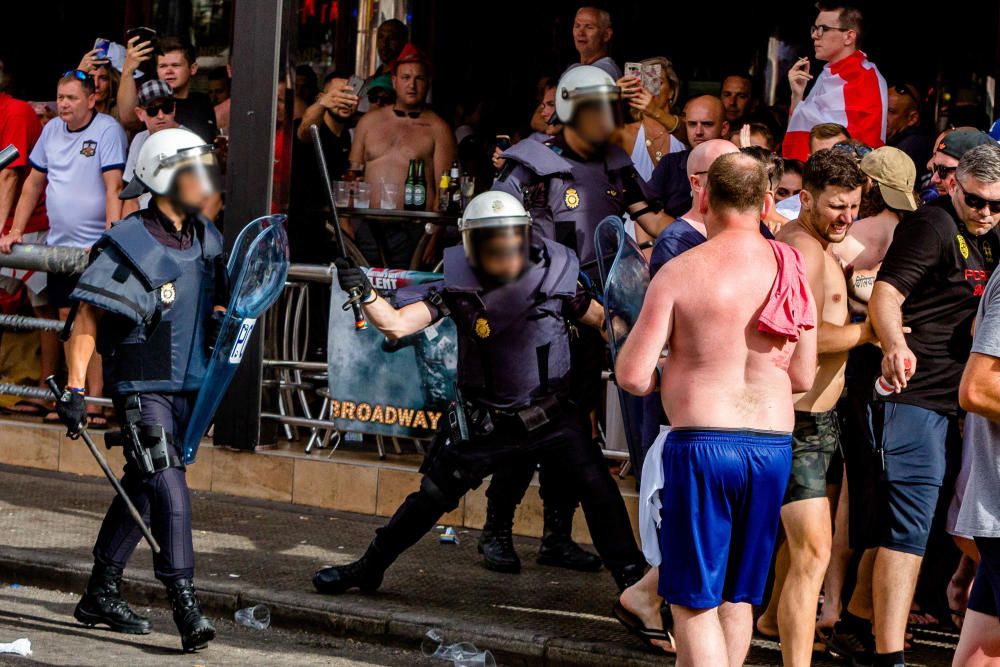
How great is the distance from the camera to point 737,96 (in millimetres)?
A: 9812

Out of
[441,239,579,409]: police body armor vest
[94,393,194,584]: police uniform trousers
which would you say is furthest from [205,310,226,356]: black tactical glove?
[441,239,579,409]: police body armor vest

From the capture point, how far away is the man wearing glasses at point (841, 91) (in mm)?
8430

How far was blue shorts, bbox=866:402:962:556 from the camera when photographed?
20.0 ft

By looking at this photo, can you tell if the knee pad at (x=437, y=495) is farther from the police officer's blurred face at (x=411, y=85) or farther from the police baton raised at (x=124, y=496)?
the police officer's blurred face at (x=411, y=85)

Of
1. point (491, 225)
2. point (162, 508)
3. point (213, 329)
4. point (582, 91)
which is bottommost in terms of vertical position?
point (162, 508)

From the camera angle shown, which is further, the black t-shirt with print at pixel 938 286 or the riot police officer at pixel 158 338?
the riot police officer at pixel 158 338

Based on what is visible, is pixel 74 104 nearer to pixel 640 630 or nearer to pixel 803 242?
pixel 640 630

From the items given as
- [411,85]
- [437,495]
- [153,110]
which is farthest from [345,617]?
[411,85]

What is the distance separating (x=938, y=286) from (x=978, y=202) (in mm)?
367

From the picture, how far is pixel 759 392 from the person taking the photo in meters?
5.05

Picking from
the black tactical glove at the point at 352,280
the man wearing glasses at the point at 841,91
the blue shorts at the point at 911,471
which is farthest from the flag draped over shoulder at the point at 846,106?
the black tactical glove at the point at 352,280

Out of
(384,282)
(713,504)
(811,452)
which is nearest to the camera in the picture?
(713,504)

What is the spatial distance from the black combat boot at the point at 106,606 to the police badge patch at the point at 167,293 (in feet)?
3.85

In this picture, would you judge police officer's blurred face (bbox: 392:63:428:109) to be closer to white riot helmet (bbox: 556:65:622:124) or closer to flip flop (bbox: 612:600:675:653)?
white riot helmet (bbox: 556:65:622:124)
